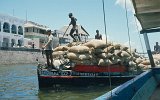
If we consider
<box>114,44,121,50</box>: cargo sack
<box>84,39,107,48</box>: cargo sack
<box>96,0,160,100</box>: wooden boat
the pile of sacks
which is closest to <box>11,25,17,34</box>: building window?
the pile of sacks

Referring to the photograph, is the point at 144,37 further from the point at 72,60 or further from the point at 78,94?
the point at 72,60

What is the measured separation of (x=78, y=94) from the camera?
375 inches

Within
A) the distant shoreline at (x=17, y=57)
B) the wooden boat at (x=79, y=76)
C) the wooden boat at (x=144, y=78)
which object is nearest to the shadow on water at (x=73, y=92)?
the wooden boat at (x=79, y=76)

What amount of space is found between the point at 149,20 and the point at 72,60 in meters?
4.54

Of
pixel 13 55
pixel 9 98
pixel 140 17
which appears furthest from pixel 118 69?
pixel 13 55

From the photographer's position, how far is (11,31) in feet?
163

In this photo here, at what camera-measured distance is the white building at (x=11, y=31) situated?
45.2 meters

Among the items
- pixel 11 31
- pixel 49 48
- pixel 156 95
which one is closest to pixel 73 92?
pixel 49 48

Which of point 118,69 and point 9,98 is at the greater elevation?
point 118,69

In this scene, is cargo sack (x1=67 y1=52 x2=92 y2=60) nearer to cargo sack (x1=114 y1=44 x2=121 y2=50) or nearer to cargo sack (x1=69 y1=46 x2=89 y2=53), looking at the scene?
cargo sack (x1=69 y1=46 x2=89 y2=53)

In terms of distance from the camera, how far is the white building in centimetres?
4519

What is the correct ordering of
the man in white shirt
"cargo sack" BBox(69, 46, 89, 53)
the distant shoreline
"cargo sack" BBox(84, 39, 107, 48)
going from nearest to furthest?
the man in white shirt < "cargo sack" BBox(69, 46, 89, 53) < "cargo sack" BBox(84, 39, 107, 48) < the distant shoreline

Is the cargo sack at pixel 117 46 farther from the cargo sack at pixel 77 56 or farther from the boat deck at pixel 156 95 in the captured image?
the boat deck at pixel 156 95

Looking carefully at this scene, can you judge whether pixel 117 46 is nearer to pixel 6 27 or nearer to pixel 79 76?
pixel 79 76
